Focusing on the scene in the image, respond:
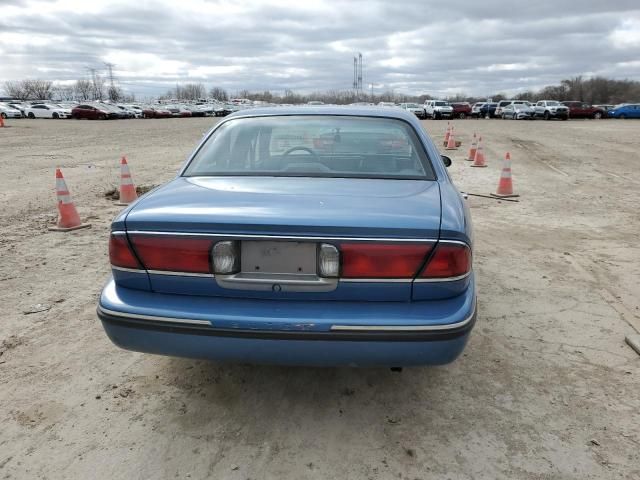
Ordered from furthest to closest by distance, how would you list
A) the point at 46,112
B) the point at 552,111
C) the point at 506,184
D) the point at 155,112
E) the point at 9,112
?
the point at 155,112
the point at 46,112
the point at 9,112
the point at 552,111
the point at 506,184

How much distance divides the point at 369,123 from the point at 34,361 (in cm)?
274

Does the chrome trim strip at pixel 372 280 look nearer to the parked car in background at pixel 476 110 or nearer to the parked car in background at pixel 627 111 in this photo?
the parked car in background at pixel 476 110

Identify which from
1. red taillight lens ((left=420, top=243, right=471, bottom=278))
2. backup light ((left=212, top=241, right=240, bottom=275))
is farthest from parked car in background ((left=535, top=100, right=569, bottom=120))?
backup light ((left=212, top=241, right=240, bottom=275))

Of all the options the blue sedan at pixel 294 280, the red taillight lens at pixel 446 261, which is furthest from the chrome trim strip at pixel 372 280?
the red taillight lens at pixel 446 261

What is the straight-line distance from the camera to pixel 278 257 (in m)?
2.24

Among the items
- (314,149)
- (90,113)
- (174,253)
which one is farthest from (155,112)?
(174,253)

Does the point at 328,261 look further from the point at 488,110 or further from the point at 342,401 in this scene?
the point at 488,110

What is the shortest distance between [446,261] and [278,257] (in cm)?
77

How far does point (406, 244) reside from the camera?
219 centimetres

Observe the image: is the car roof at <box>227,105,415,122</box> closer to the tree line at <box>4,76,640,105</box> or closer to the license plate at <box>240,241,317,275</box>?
the license plate at <box>240,241,317,275</box>

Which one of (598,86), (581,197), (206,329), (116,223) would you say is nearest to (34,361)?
(116,223)

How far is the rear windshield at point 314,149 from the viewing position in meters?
3.09

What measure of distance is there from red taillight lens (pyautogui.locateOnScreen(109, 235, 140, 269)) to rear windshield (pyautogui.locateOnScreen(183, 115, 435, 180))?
2.82 ft

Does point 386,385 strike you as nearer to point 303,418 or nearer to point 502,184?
point 303,418
